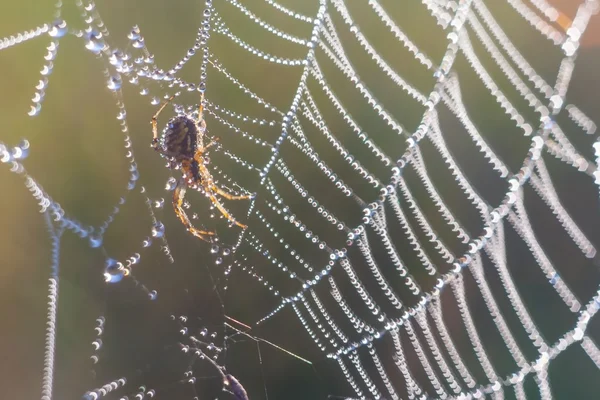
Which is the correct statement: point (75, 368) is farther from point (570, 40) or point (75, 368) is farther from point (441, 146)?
point (570, 40)

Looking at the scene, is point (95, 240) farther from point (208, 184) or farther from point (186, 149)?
point (186, 149)

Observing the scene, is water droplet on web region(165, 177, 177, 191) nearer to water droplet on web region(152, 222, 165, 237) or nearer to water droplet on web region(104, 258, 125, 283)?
water droplet on web region(152, 222, 165, 237)

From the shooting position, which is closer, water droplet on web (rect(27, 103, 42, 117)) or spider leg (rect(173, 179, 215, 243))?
water droplet on web (rect(27, 103, 42, 117))

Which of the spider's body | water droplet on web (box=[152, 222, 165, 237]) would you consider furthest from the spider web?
the spider's body

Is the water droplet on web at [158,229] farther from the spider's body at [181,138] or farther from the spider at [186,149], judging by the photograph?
the spider's body at [181,138]

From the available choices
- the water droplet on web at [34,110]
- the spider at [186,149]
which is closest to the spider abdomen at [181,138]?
the spider at [186,149]

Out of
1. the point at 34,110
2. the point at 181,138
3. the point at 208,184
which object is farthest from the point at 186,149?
the point at 34,110
